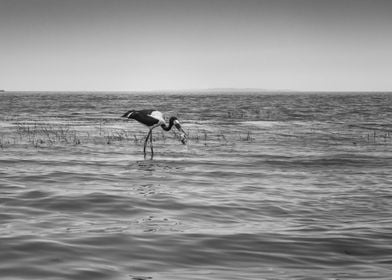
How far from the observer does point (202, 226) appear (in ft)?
26.6

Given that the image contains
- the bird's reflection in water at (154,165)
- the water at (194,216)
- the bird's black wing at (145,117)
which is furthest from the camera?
the bird's black wing at (145,117)

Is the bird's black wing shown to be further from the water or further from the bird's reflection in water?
the bird's reflection in water

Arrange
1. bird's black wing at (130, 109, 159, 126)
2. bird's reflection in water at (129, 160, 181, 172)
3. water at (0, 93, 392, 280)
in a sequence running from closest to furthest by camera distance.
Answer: water at (0, 93, 392, 280) → bird's reflection in water at (129, 160, 181, 172) → bird's black wing at (130, 109, 159, 126)

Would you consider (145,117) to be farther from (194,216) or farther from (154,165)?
(194,216)

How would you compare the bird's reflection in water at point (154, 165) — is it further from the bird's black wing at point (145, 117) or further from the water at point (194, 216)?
the bird's black wing at point (145, 117)

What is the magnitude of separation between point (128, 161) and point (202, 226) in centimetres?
938

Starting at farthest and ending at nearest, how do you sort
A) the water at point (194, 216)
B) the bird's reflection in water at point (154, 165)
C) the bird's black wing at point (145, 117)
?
the bird's black wing at point (145, 117) < the bird's reflection in water at point (154, 165) < the water at point (194, 216)

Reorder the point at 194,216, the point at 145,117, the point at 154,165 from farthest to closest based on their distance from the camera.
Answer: the point at 145,117 → the point at 154,165 → the point at 194,216

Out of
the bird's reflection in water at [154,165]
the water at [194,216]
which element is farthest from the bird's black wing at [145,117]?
the bird's reflection in water at [154,165]

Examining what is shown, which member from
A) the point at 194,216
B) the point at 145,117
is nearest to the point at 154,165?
the point at 145,117

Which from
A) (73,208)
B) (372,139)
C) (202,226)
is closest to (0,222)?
(73,208)

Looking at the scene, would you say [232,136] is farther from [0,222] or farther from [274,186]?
[0,222]

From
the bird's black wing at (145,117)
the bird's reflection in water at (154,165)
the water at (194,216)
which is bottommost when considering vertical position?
the bird's reflection in water at (154,165)

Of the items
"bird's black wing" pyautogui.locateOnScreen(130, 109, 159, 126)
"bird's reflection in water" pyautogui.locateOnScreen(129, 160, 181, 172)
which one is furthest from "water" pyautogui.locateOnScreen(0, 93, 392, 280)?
"bird's black wing" pyautogui.locateOnScreen(130, 109, 159, 126)
